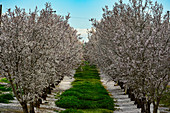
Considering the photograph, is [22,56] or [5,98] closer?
[22,56]

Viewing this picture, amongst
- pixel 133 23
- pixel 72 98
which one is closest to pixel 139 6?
pixel 133 23

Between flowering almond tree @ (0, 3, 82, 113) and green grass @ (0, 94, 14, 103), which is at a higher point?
flowering almond tree @ (0, 3, 82, 113)

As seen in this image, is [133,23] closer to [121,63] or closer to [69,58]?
[121,63]

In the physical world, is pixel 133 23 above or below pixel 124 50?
above

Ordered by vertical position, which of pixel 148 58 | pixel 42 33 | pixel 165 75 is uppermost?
pixel 42 33

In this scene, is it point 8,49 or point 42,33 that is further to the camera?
point 42,33

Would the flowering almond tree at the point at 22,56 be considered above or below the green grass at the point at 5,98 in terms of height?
above

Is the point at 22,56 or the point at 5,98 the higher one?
the point at 22,56

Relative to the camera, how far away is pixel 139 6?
23.2m

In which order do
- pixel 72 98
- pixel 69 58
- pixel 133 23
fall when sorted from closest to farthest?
pixel 133 23, pixel 72 98, pixel 69 58

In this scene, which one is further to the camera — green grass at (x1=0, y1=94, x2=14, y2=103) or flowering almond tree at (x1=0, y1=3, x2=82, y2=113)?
green grass at (x1=0, y1=94, x2=14, y2=103)

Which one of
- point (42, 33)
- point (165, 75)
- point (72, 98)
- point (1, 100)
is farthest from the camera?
point (72, 98)

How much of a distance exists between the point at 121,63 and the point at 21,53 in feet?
22.2

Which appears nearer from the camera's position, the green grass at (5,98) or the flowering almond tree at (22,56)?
the flowering almond tree at (22,56)
